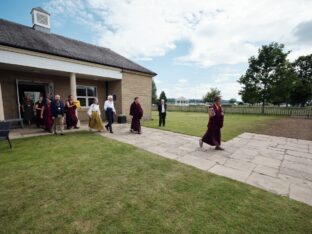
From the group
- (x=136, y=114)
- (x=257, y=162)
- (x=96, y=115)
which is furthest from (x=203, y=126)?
(x=96, y=115)

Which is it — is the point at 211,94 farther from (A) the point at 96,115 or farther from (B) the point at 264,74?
(A) the point at 96,115

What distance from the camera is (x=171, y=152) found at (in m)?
4.80

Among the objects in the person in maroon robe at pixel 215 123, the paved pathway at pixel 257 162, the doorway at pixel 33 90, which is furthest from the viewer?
the doorway at pixel 33 90

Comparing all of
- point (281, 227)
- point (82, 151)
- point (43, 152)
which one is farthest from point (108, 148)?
point (281, 227)

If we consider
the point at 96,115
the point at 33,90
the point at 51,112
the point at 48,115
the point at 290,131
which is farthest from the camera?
the point at 33,90

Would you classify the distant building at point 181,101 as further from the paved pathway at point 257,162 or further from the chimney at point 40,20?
the paved pathway at point 257,162

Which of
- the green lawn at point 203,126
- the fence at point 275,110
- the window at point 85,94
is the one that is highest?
the window at point 85,94

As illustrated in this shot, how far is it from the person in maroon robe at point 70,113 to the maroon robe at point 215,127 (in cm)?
701

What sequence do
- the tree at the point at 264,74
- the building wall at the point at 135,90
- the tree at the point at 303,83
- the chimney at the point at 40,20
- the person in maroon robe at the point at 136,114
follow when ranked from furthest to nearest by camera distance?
the tree at the point at 303,83
the tree at the point at 264,74
the building wall at the point at 135,90
the chimney at the point at 40,20
the person in maroon robe at the point at 136,114

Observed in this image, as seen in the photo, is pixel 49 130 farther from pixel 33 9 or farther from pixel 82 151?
pixel 33 9

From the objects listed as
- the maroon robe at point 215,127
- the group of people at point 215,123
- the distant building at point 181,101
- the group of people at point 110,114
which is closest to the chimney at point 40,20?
the group of people at point 110,114

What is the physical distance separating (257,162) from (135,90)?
30.3 feet

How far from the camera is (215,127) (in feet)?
16.4

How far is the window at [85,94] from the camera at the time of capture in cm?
1117
